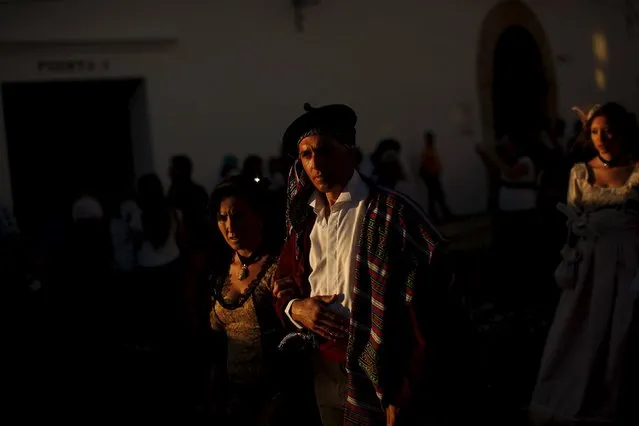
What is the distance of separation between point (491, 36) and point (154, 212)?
23.2 feet

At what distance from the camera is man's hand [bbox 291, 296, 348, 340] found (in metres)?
3.15

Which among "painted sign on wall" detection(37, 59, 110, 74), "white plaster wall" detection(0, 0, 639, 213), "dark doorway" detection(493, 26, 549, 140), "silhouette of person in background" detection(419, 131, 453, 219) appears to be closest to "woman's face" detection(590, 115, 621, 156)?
"white plaster wall" detection(0, 0, 639, 213)

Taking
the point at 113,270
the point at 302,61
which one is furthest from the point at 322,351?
the point at 302,61

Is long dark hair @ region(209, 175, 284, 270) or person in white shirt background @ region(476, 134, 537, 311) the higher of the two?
long dark hair @ region(209, 175, 284, 270)

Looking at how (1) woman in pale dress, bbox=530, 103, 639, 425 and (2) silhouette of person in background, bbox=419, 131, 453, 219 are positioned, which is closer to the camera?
(1) woman in pale dress, bbox=530, 103, 639, 425

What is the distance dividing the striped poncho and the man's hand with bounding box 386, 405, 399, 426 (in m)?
0.02

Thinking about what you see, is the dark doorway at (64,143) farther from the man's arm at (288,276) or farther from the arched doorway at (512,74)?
the man's arm at (288,276)

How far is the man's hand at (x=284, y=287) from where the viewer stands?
11.1 feet

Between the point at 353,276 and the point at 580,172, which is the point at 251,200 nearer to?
the point at 353,276

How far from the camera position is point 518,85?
1441cm

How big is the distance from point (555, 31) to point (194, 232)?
31.6 ft

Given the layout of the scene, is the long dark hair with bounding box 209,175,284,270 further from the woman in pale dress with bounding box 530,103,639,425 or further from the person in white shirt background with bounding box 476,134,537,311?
the person in white shirt background with bounding box 476,134,537,311

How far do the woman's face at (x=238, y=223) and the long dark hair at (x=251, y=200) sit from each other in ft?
0.07

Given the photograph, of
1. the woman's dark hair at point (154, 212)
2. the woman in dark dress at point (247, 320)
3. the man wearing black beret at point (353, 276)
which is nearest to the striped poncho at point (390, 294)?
the man wearing black beret at point (353, 276)
